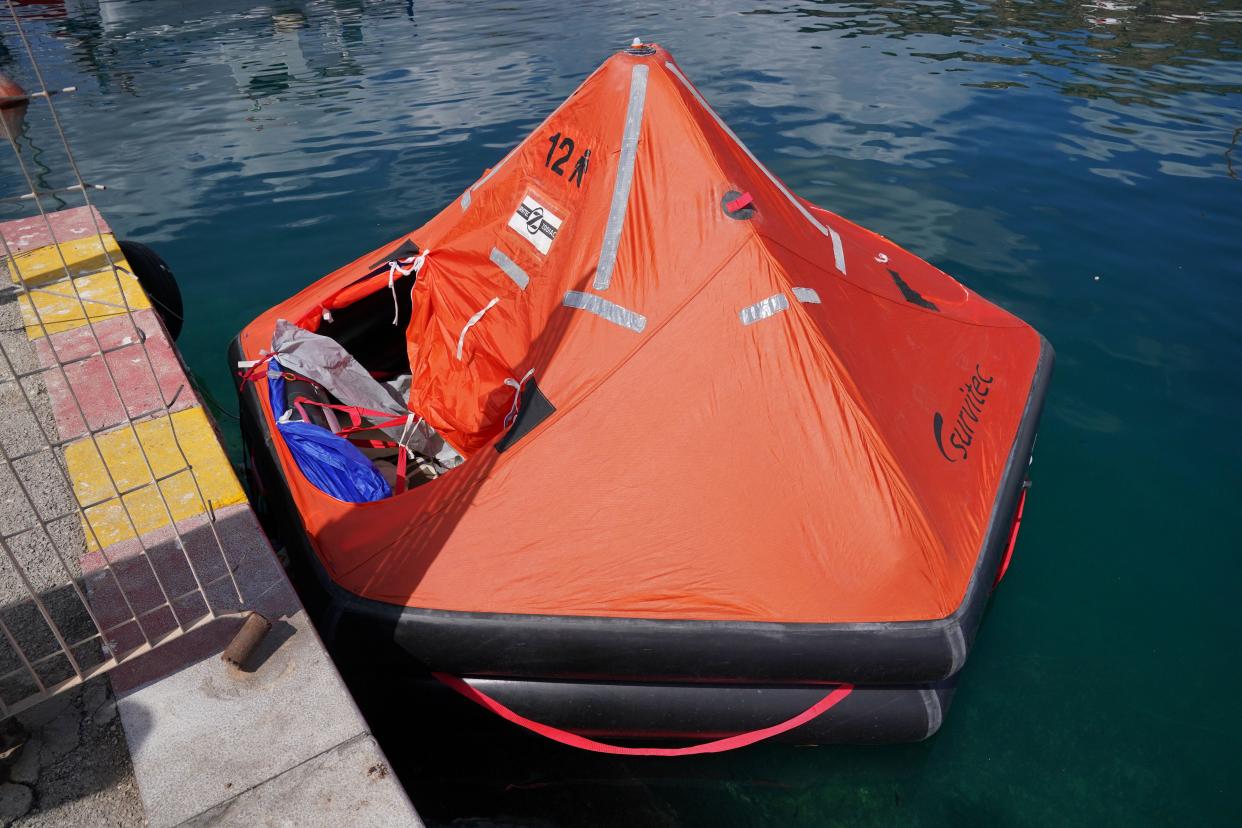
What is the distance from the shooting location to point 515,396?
384 cm

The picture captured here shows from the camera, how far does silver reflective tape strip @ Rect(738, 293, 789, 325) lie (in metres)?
3.52

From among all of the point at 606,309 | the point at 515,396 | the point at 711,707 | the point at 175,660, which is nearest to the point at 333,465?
the point at 515,396

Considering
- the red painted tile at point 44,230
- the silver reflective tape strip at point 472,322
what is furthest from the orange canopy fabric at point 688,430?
the red painted tile at point 44,230

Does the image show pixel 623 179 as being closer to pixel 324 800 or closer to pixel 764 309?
pixel 764 309

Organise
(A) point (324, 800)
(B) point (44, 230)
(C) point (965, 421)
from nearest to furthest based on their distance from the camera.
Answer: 1. (A) point (324, 800)
2. (C) point (965, 421)
3. (B) point (44, 230)

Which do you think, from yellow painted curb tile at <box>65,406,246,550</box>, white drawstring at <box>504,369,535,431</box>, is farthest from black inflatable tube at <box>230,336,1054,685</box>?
white drawstring at <box>504,369,535,431</box>

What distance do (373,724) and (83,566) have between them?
4.64 ft

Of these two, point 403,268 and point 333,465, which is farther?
point 403,268

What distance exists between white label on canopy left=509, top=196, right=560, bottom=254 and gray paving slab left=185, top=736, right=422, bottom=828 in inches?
105

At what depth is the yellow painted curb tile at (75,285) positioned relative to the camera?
4.99 meters

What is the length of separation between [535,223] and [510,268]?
29cm

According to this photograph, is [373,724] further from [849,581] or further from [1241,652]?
[1241,652]

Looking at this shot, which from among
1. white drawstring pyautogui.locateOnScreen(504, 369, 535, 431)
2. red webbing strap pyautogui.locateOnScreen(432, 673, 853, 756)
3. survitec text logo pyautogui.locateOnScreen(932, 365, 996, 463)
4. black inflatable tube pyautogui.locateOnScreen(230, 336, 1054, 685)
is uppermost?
white drawstring pyautogui.locateOnScreen(504, 369, 535, 431)

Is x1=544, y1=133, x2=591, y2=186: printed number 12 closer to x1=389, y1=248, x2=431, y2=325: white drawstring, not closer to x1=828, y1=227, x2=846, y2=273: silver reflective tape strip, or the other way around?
x1=389, y1=248, x2=431, y2=325: white drawstring
